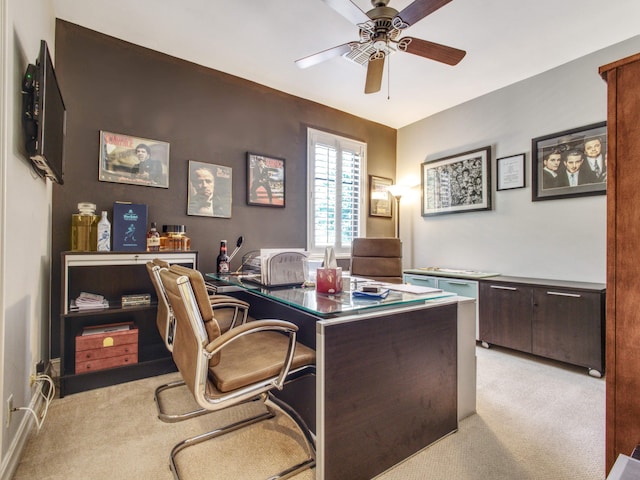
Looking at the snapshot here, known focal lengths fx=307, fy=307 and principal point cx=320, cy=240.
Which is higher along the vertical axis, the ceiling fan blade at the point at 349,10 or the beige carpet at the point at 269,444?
the ceiling fan blade at the point at 349,10

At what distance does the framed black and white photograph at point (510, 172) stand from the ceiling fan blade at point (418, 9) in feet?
7.04

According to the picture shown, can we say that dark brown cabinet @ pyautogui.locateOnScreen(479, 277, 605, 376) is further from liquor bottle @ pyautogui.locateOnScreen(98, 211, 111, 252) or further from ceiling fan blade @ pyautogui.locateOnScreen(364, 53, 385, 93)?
liquor bottle @ pyautogui.locateOnScreen(98, 211, 111, 252)

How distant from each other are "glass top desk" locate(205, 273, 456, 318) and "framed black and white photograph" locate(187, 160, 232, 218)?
152cm

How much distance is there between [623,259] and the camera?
1.05 metres

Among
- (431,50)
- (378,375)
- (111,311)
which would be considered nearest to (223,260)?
(111,311)

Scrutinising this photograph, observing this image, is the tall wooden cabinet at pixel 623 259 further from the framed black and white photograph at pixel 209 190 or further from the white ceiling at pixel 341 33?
the framed black and white photograph at pixel 209 190

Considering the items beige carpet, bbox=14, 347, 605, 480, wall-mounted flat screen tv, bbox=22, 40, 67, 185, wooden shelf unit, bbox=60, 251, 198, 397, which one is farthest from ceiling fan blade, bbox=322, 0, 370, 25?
beige carpet, bbox=14, 347, 605, 480

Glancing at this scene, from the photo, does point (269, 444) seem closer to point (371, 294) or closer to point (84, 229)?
point (371, 294)

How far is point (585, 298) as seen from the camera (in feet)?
8.19

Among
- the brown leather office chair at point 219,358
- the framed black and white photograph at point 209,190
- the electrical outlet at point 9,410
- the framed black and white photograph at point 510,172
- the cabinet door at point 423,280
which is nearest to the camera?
the brown leather office chair at point 219,358

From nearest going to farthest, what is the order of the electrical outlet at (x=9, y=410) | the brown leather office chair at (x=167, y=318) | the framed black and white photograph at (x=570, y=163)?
the electrical outlet at (x=9, y=410)
the brown leather office chair at (x=167, y=318)
the framed black and white photograph at (x=570, y=163)

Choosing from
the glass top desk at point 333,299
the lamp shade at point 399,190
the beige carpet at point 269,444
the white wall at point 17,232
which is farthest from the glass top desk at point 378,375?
the lamp shade at point 399,190

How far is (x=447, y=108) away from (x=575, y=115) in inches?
56.6

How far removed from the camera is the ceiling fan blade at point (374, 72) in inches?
92.9
